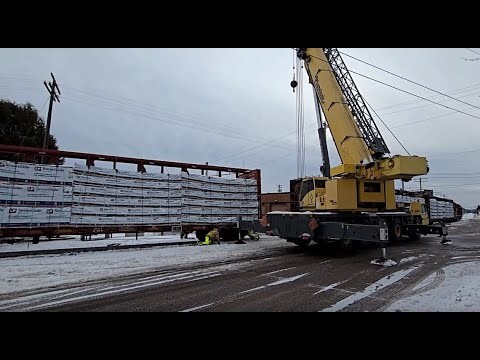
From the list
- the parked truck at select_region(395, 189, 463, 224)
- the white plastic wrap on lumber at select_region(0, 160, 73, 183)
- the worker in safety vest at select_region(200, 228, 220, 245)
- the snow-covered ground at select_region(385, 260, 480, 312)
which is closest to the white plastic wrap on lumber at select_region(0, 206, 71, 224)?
the white plastic wrap on lumber at select_region(0, 160, 73, 183)

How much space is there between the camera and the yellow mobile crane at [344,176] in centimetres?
920

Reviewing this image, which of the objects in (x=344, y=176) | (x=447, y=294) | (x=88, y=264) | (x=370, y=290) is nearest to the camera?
(x=447, y=294)

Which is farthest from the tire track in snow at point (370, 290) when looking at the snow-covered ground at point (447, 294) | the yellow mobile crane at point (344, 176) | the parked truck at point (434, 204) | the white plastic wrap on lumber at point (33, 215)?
the parked truck at point (434, 204)

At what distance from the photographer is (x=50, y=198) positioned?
366 inches

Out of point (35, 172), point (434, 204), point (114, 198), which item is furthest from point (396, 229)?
point (434, 204)

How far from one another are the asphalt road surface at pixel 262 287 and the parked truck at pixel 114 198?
407cm

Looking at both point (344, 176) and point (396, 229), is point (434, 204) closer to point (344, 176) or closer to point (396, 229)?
point (396, 229)

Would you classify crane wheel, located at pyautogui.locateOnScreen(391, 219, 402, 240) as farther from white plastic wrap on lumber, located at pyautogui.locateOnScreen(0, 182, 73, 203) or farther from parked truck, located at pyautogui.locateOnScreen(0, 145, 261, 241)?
white plastic wrap on lumber, located at pyautogui.locateOnScreen(0, 182, 73, 203)

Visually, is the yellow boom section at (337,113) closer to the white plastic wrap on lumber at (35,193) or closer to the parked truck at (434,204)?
the white plastic wrap on lumber at (35,193)

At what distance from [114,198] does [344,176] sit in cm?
789

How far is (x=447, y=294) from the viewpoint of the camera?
5109 mm
